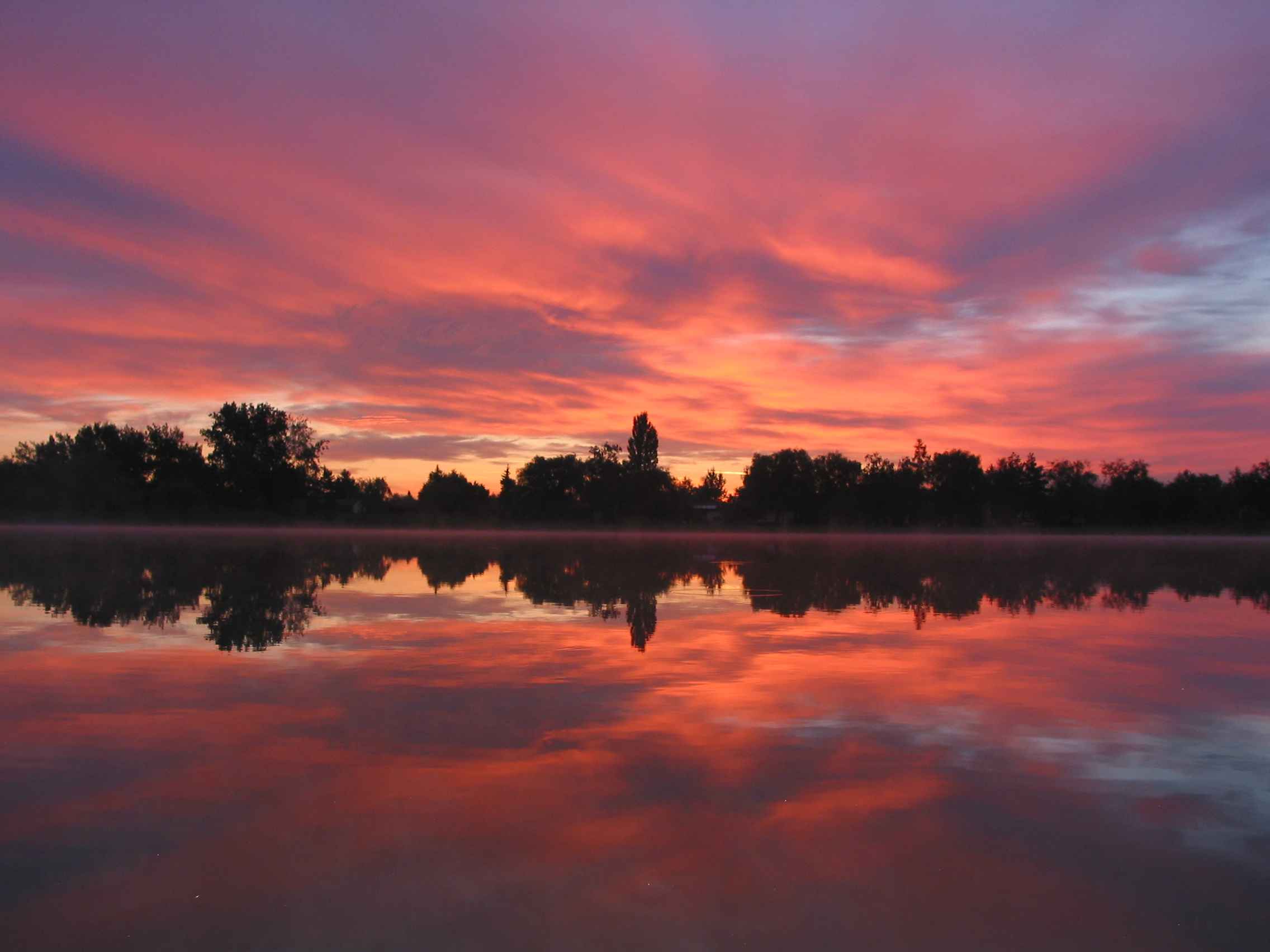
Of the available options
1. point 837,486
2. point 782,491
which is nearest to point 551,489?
point 782,491

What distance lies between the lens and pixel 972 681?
10281mm

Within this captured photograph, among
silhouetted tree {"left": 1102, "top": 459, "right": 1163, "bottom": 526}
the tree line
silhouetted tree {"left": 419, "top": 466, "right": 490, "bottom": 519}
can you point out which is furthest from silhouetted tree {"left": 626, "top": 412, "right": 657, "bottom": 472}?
silhouetted tree {"left": 1102, "top": 459, "right": 1163, "bottom": 526}

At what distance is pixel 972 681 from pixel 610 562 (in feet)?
80.7

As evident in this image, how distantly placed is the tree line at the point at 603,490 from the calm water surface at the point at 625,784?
94018 mm

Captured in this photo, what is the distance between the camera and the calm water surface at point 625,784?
445cm

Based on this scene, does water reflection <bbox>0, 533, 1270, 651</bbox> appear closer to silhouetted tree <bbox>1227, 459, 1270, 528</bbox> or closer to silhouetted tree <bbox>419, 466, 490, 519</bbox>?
silhouetted tree <bbox>419, 466, 490, 519</bbox>

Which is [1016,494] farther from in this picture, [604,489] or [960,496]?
[604,489]

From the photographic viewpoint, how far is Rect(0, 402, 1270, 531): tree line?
9969 cm

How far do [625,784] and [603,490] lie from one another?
354 feet

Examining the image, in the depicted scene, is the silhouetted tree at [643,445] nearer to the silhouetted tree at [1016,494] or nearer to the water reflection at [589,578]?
the silhouetted tree at [1016,494]

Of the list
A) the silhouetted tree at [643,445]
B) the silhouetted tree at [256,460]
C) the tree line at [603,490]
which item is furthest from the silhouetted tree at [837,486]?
the silhouetted tree at [256,460]

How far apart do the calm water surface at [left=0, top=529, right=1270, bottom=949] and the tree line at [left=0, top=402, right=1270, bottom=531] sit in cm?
9402

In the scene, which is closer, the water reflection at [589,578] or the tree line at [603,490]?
the water reflection at [589,578]

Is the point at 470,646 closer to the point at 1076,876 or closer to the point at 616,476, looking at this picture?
the point at 1076,876
